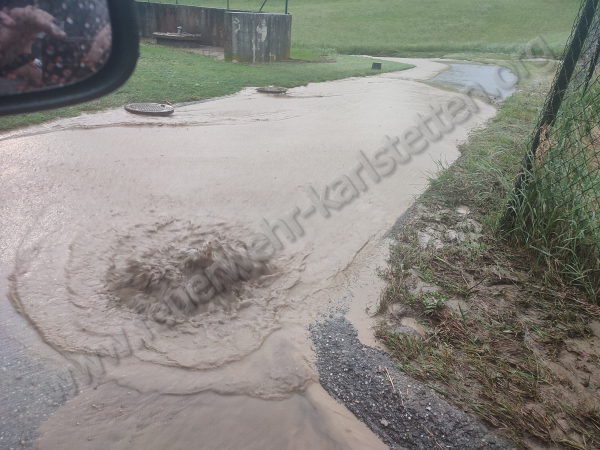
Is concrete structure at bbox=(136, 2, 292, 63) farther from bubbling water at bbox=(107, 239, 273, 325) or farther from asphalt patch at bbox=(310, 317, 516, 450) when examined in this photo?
asphalt patch at bbox=(310, 317, 516, 450)

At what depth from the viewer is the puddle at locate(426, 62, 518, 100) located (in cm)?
915

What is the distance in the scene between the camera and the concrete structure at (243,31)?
1065 cm

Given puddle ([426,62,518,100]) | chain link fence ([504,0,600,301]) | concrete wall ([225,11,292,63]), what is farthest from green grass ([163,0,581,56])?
→ chain link fence ([504,0,600,301])

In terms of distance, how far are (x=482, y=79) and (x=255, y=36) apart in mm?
6199

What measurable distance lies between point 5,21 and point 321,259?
7.09 feet

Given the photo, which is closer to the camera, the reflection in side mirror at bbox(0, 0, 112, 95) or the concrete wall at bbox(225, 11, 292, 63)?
the reflection in side mirror at bbox(0, 0, 112, 95)

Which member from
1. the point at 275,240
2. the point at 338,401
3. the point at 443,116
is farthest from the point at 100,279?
the point at 443,116

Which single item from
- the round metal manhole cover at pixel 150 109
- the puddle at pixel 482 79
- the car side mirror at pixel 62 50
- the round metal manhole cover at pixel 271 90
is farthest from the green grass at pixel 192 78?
the car side mirror at pixel 62 50

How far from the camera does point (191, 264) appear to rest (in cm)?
248

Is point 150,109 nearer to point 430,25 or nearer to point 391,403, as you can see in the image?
point 391,403

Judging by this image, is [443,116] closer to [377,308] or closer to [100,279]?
[377,308]

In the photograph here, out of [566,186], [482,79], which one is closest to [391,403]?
[566,186]

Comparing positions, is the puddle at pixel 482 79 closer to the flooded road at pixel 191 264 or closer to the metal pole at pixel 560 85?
the flooded road at pixel 191 264

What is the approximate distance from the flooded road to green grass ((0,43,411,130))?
0.46m
